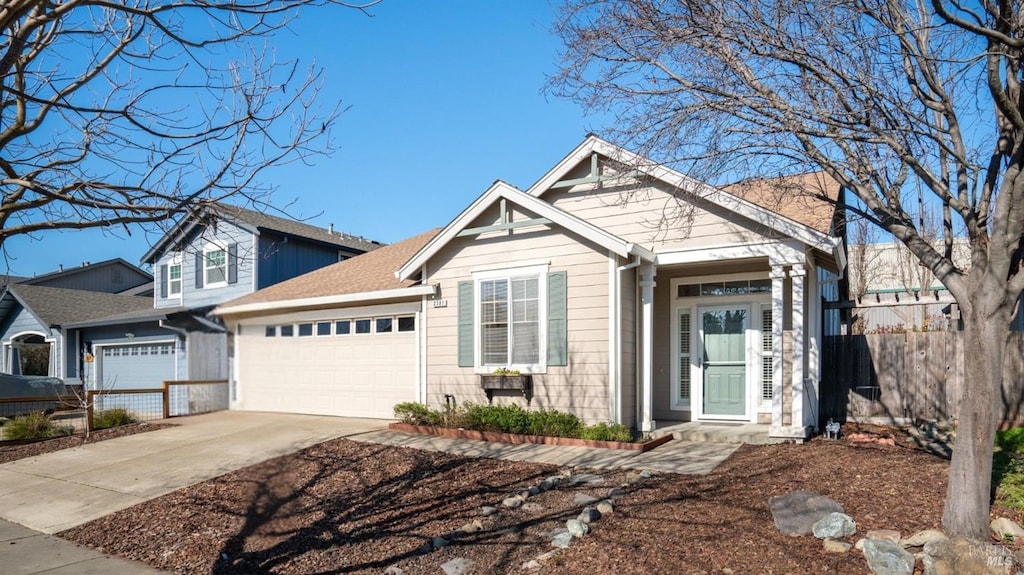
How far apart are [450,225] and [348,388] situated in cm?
421

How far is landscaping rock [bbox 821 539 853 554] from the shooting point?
5.22m

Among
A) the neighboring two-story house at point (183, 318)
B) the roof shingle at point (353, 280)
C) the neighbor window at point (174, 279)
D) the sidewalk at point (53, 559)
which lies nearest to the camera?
the sidewalk at point (53, 559)

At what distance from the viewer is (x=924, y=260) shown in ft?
19.9

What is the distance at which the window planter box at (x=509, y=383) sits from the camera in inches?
420

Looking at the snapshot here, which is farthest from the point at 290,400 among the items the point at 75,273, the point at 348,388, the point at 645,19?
the point at 75,273

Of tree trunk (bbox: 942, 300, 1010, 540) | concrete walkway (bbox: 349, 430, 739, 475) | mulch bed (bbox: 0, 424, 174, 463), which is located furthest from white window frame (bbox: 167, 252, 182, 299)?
tree trunk (bbox: 942, 300, 1010, 540)

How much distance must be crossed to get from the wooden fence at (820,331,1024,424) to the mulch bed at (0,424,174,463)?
12.2m

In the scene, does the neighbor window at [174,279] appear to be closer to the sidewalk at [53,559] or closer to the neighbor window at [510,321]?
the neighbor window at [510,321]

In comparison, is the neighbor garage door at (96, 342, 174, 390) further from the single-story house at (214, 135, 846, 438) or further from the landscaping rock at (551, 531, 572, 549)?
the landscaping rock at (551, 531, 572, 549)

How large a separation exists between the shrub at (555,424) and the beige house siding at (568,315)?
1.11ft

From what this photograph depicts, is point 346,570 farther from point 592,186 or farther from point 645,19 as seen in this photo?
point 592,186

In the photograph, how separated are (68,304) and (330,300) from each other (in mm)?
15641

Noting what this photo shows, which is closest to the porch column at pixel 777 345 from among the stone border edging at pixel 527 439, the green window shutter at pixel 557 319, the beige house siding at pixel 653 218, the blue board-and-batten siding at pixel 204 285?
Result: the beige house siding at pixel 653 218

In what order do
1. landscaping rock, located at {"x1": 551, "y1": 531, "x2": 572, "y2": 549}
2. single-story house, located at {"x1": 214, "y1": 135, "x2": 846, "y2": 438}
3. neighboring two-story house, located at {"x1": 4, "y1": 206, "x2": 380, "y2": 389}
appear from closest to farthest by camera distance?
1. landscaping rock, located at {"x1": 551, "y1": 531, "x2": 572, "y2": 549}
2. single-story house, located at {"x1": 214, "y1": 135, "x2": 846, "y2": 438}
3. neighboring two-story house, located at {"x1": 4, "y1": 206, "x2": 380, "y2": 389}
